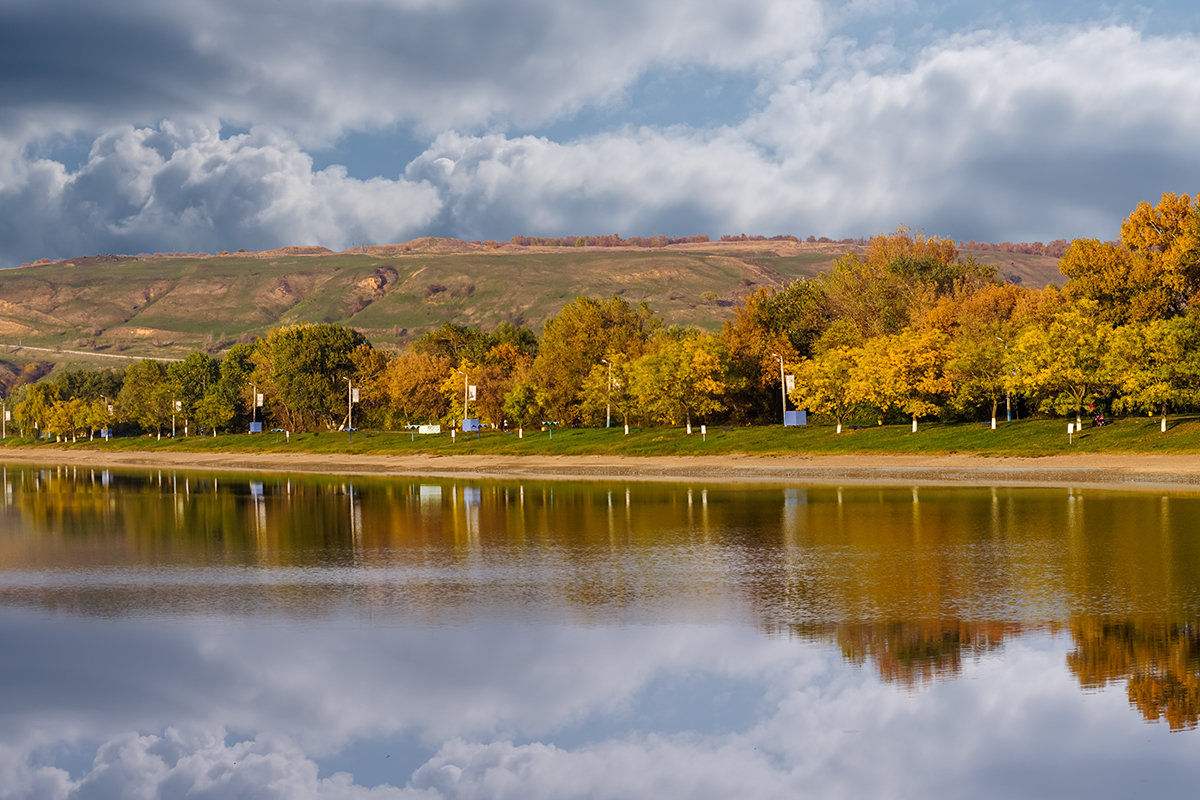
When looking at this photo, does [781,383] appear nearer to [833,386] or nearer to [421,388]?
[833,386]

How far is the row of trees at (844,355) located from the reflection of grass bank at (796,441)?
2536 millimetres

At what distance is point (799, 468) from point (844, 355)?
2811 cm

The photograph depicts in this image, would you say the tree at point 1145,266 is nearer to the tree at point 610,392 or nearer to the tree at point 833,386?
the tree at point 833,386

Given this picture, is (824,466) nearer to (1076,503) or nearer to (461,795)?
(1076,503)

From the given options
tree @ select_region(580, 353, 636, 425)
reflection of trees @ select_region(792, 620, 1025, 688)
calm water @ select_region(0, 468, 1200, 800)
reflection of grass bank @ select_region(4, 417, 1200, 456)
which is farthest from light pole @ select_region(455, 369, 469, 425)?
reflection of trees @ select_region(792, 620, 1025, 688)

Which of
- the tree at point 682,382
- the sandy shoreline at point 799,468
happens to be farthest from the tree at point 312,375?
the tree at point 682,382

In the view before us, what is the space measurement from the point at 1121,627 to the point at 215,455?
117570mm

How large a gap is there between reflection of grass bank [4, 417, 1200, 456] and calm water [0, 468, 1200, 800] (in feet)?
119

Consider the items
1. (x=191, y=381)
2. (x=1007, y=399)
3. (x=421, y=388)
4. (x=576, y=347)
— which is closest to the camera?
(x=1007, y=399)

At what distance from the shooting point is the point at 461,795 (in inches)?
441

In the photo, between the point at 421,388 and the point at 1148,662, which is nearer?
the point at 1148,662

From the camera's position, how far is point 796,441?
83188 millimetres

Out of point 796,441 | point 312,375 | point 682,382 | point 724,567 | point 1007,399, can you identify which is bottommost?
point 796,441

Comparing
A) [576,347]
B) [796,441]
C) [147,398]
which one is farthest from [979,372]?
[147,398]
